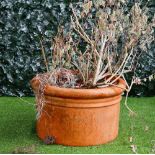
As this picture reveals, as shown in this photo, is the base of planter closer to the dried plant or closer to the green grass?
the green grass

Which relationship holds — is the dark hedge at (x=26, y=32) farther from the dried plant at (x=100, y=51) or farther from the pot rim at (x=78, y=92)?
the pot rim at (x=78, y=92)

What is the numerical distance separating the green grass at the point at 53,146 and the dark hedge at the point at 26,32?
40 cm

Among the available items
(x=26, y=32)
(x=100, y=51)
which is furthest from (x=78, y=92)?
(x=26, y=32)

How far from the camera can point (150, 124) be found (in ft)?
18.9

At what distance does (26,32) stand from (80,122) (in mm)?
1989

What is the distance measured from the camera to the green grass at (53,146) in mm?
4996

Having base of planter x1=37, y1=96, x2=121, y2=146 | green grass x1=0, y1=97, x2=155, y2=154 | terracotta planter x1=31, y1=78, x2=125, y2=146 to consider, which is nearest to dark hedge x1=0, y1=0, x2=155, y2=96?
green grass x1=0, y1=97, x2=155, y2=154

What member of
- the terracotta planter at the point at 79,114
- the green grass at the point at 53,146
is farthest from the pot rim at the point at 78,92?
the green grass at the point at 53,146

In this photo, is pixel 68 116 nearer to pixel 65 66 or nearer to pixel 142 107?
pixel 65 66

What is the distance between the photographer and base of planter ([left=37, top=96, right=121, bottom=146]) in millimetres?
4910

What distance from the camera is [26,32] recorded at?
21.4ft

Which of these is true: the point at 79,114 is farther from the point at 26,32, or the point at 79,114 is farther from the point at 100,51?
the point at 26,32

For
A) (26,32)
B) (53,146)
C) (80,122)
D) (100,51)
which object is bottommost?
(53,146)

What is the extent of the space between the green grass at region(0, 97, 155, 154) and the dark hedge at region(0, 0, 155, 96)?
1.32ft
